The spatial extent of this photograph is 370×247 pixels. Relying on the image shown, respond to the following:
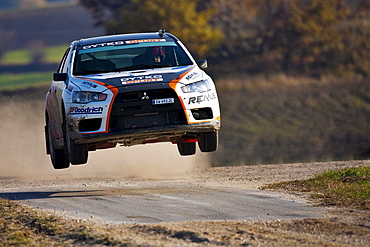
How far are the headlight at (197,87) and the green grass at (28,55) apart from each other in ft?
73.2

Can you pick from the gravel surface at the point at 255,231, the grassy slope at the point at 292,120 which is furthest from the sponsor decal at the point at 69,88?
the grassy slope at the point at 292,120

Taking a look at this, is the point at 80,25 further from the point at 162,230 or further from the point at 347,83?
the point at 162,230

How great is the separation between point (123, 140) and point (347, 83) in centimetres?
2824

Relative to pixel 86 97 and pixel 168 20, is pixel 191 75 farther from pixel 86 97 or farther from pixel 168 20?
pixel 168 20

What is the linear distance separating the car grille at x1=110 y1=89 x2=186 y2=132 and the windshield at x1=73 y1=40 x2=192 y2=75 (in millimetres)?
901

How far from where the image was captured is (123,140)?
1039 centimetres

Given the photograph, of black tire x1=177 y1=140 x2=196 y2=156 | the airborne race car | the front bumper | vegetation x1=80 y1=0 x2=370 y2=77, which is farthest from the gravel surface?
vegetation x1=80 y1=0 x2=370 y2=77

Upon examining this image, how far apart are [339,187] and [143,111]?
9.93 feet

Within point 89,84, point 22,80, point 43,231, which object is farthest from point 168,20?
point 43,231

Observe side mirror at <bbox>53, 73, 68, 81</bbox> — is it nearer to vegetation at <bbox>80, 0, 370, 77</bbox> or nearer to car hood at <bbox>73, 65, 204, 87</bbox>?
car hood at <bbox>73, 65, 204, 87</bbox>

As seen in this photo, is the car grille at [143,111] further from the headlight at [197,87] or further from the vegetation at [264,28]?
the vegetation at [264,28]

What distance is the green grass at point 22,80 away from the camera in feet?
73.9

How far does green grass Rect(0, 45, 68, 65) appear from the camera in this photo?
33.0 m

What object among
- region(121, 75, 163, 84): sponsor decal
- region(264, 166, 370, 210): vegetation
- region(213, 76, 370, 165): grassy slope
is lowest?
region(213, 76, 370, 165): grassy slope
